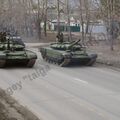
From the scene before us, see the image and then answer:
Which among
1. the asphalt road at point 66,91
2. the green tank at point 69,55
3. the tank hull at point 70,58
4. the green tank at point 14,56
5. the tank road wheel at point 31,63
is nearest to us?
the asphalt road at point 66,91

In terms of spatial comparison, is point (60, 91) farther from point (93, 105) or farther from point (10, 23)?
point (10, 23)

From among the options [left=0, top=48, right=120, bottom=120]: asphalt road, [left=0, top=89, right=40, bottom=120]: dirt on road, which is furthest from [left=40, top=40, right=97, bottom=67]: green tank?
[left=0, top=89, right=40, bottom=120]: dirt on road

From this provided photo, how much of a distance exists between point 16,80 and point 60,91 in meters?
3.29

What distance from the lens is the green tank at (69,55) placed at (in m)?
21.3

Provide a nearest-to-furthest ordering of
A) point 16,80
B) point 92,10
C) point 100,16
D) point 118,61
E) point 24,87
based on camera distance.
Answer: point 24,87, point 16,80, point 118,61, point 100,16, point 92,10

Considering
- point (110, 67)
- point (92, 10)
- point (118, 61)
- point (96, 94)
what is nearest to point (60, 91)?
Result: point (96, 94)

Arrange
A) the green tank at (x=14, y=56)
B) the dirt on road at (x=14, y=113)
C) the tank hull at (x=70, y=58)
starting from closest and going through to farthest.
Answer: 1. the dirt on road at (x=14, y=113)
2. the green tank at (x=14, y=56)
3. the tank hull at (x=70, y=58)

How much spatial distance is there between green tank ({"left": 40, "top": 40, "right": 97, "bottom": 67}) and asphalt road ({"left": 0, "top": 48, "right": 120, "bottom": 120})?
0.57m

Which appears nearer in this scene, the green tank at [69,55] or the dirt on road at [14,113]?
the dirt on road at [14,113]

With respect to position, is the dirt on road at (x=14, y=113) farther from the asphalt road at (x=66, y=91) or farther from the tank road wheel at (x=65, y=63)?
the tank road wheel at (x=65, y=63)

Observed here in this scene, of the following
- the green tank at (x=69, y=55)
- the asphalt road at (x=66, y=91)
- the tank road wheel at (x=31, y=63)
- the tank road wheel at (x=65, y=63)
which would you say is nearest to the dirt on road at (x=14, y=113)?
the asphalt road at (x=66, y=91)

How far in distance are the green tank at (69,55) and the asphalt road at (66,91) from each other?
570mm

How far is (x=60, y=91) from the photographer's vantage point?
45.7ft

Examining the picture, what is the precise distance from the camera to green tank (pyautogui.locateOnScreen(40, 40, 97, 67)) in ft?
70.0
